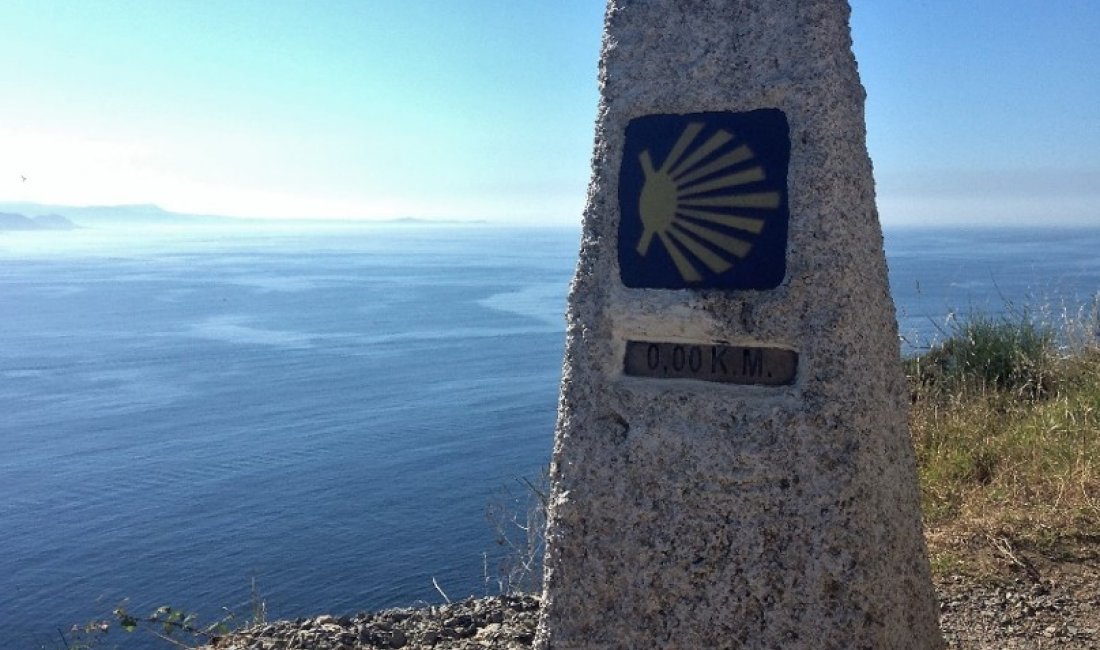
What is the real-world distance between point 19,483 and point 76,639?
604 cm

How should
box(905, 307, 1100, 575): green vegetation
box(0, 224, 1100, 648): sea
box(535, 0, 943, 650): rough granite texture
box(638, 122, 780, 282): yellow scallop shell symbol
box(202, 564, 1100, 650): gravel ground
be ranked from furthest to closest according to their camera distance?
box(0, 224, 1100, 648): sea
box(905, 307, 1100, 575): green vegetation
box(202, 564, 1100, 650): gravel ground
box(638, 122, 780, 282): yellow scallop shell symbol
box(535, 0, 943, 650): rough granite texture

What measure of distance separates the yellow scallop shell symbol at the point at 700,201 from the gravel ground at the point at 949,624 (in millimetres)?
1877

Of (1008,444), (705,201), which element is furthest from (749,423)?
(1008,444)

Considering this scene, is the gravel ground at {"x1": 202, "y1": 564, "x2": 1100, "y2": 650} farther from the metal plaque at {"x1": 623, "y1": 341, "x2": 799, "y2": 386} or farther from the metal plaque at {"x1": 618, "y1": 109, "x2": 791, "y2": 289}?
the metal plaque at {"x1": 618, "y1": 109, "x2": 791, "y2": 289}

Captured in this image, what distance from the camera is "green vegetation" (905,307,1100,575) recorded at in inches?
181

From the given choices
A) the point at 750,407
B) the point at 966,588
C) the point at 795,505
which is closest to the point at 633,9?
the point at 750,407

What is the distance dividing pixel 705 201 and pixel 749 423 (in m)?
0.66

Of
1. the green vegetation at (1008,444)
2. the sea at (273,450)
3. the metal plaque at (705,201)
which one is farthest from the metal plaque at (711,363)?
the sea at (273,450)

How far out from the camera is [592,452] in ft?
9.89

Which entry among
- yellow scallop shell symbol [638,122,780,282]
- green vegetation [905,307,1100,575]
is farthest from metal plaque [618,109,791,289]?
green vegetation [905,307,1100,575]

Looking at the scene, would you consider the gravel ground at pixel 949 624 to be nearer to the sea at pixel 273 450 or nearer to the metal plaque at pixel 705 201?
the sea at pixel 273 450

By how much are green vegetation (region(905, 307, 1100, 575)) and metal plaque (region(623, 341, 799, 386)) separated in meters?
2.18

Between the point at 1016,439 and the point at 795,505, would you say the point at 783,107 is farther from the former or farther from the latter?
the point at 1016,439

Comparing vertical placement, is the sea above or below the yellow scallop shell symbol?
below
